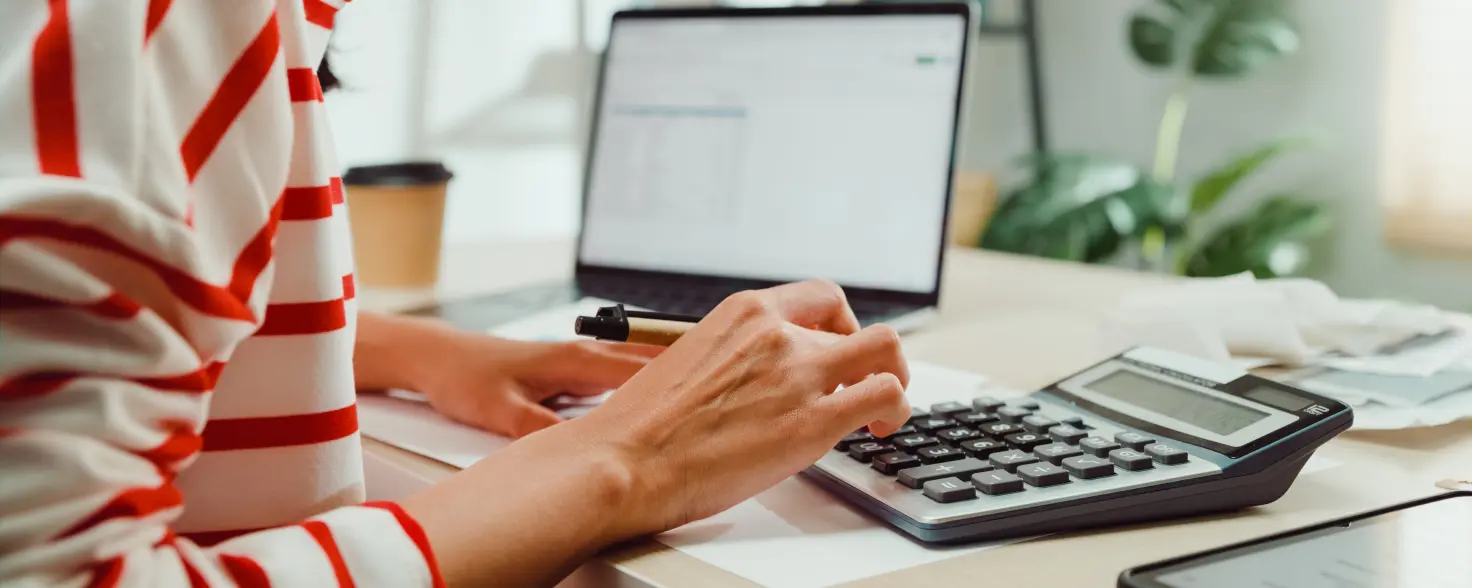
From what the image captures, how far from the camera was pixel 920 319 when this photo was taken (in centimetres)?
93

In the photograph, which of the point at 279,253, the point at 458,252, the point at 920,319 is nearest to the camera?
the point at 279,253

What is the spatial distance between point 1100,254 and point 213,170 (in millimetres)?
2199

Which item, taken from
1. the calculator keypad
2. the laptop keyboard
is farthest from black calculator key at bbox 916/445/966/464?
the laptop keyboard

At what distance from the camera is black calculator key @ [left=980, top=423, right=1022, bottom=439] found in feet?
1.81

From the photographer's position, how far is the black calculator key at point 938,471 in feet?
1.65

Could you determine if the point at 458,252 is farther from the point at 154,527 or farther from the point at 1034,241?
the point at 1034,241

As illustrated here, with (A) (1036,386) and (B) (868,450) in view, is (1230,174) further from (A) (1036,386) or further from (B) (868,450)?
(B) (868,450)

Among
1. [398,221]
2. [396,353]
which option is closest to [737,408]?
[396,353]

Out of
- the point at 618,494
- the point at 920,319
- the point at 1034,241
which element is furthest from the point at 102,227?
the point at 1034,241

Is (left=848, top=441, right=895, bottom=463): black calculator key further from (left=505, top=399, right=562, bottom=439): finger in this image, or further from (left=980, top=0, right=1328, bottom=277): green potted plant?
(left=980, top=0, right=1328, bottom=277): green potted plant

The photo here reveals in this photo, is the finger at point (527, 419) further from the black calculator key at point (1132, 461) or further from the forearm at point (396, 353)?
the black calculator key at point (1132, 461)

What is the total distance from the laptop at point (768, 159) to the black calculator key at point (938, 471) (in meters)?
0.40

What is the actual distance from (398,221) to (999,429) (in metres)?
0.65

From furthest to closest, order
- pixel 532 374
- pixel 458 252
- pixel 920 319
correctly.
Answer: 1. pixel 458 252
2. pixel 920 319
3. pixel 532 374
